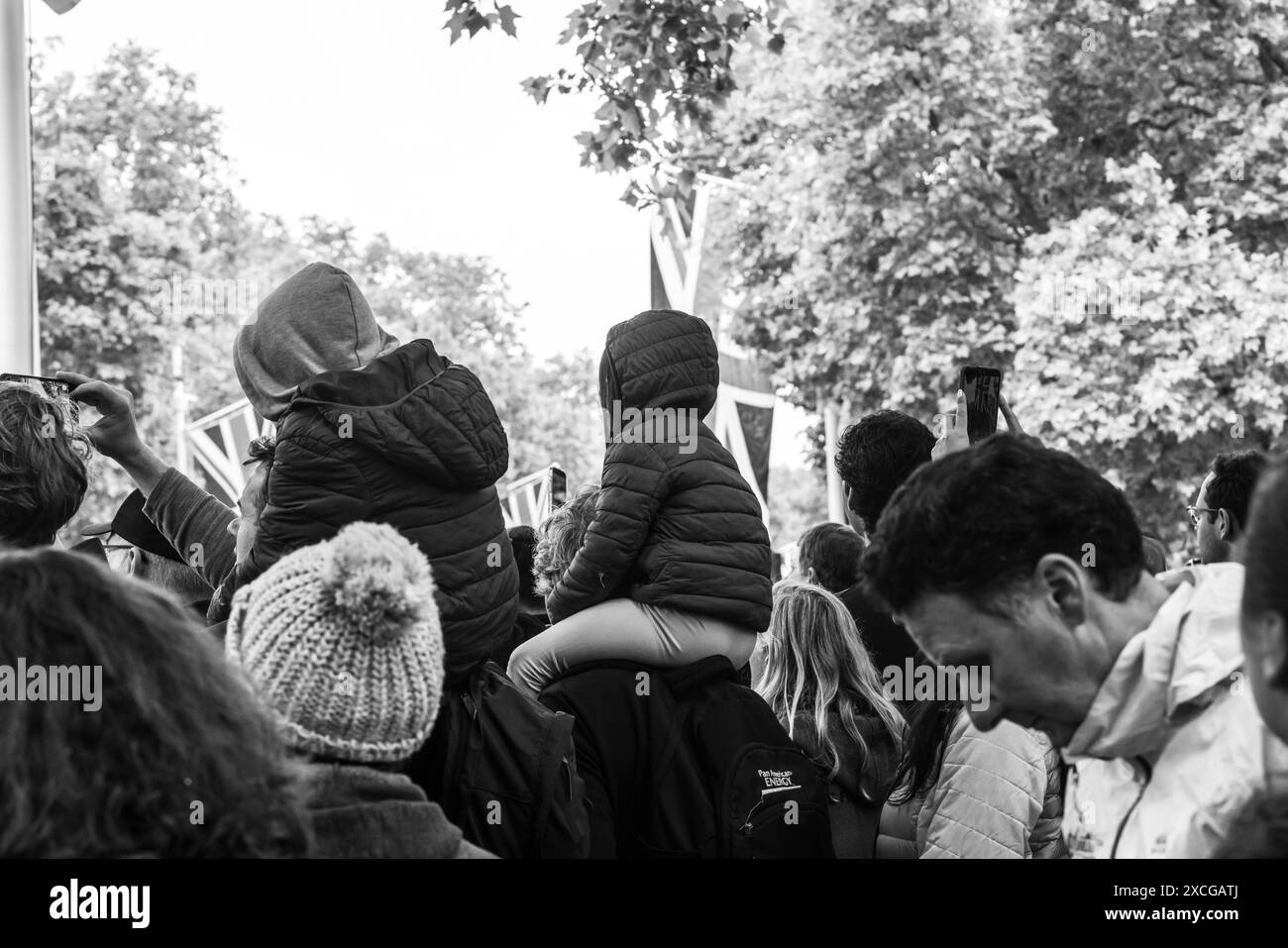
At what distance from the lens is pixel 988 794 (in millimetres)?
3586

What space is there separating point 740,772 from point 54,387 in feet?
6.39

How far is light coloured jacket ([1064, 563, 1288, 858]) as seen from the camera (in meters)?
2.08

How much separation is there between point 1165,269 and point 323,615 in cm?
1975

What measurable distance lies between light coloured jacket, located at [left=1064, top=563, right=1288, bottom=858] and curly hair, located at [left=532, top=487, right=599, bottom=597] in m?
2.49

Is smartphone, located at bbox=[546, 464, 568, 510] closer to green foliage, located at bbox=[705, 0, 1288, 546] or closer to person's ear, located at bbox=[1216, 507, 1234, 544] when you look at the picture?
person's ear, located at bbox=[1216, 507, 1234, 544]

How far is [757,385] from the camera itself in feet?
57.2

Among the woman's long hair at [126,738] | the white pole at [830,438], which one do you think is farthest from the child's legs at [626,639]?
the white pole at [830,438]

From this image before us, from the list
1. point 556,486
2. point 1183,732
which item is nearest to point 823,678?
point 1183,732

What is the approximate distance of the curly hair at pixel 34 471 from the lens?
349cm

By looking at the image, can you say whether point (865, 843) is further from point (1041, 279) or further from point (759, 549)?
point (1041, 279)

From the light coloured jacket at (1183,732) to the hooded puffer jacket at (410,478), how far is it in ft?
5.12

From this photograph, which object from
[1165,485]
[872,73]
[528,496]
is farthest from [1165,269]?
[528,496]

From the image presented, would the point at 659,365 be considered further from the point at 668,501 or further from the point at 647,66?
the point at 647,66

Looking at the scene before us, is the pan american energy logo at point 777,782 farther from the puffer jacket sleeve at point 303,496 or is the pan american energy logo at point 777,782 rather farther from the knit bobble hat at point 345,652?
the knit bobble hat at point 345,652
